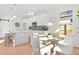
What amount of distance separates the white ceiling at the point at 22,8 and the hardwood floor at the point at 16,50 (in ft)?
1.38

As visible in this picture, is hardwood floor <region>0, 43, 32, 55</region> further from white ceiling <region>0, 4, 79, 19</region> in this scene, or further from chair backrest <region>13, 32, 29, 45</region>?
white ceiling <region>0, 4, 79, 19</region>

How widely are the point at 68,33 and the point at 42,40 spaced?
38cm

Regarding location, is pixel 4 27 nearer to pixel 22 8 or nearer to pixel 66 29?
pixel 22 8

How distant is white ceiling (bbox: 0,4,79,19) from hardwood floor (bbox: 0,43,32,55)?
1.38 feet

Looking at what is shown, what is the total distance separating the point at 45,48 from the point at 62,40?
0.27 metres

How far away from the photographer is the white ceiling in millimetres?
2336

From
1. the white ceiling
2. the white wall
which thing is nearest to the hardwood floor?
the white wall

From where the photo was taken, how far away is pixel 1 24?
2330 mm

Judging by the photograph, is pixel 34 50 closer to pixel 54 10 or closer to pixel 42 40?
pixel 42 40

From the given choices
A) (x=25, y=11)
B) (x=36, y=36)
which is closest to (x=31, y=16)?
(x=25, y=11)
